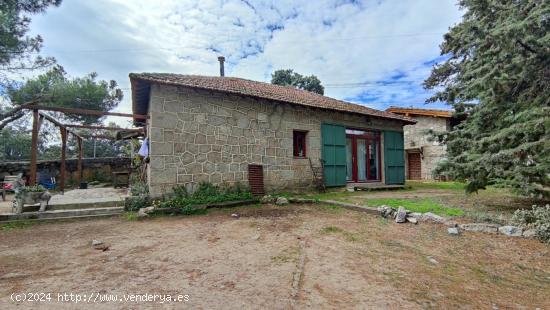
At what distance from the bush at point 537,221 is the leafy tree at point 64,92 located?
17.3 m

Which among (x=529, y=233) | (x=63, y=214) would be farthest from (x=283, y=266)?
(x=63, y=214)

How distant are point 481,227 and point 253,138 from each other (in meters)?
5.89

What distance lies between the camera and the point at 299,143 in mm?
9352


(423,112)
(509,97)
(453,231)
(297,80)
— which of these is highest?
(297,80)

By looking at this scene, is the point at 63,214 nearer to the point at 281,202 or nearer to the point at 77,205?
the point at 77,205

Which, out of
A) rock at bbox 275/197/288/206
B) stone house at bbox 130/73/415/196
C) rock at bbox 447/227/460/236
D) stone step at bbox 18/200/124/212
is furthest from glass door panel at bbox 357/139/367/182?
stone step at bbox 18/200/124/212

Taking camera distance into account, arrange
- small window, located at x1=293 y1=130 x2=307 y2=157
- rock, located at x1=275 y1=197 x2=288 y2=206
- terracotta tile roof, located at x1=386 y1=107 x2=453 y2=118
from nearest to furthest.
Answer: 1. rock, located at x1=275 y1=197 x2=288 y2=206
2. small window, located at x1=293 y1=130 x2=307 y2=157
3. terracotta tile roof, located at x1=386 y1=107 x2=453 y2=118

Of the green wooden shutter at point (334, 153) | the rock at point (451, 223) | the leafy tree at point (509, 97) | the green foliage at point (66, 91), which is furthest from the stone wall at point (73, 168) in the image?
the leafy tree at point (509, 97)

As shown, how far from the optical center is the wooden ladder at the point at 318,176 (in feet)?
30.0

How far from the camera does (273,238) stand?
4.08 meters

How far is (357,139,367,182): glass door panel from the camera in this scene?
1083 centimetres

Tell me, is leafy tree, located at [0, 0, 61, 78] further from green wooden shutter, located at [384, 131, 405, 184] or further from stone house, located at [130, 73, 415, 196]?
green wooden shutter, located at [384, 131, 405, 184]

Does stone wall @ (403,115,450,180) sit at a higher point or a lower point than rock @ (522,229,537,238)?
higher

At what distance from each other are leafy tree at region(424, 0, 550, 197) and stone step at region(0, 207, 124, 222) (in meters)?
7.68
